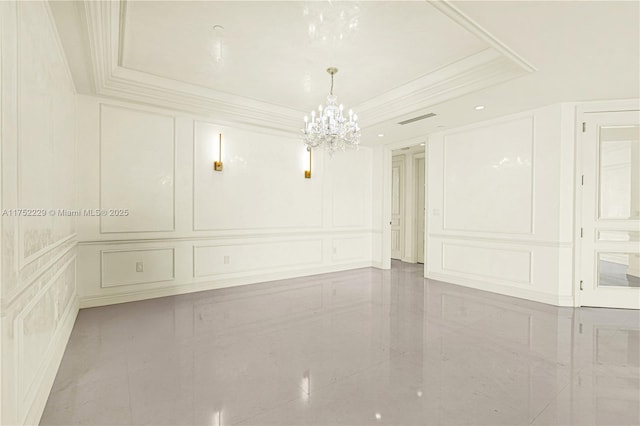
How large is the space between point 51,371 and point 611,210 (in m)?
6.30

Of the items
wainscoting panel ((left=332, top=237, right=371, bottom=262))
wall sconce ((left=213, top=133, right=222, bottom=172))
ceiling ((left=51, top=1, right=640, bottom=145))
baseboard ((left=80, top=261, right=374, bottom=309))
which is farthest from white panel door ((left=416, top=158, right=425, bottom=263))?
wall sconce ((left=213, top=133, right=222, bottom=172))

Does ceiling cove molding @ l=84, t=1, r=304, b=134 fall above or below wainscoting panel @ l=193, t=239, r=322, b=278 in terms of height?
above

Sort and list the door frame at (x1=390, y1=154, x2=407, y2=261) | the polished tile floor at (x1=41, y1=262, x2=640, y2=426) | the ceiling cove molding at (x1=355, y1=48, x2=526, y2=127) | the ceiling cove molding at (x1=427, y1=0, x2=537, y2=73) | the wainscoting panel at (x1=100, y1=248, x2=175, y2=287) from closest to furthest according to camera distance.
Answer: the polished tile floor at (x1=41, y1=262, x2=640, y2=426) < the ceiling cove molding at (x1=427, y1=0, x2=537, y2=73) < the ceiling cove molding at (x1=355, y1=48, x2=526, y2=127) < the wainscoting panel at (x1=100, y1=248, x2=175, y2=287) < the door frame at (x1=390, y1=154, x2=407, y2=261)

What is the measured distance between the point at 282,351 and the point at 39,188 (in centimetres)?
223

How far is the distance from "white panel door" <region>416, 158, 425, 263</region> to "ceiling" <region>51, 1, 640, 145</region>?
10.1 feet

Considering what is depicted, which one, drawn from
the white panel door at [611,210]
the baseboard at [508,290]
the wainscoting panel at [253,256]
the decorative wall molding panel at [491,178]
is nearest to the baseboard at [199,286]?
the wainscoting panel at [253,256]

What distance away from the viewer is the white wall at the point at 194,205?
4254 mm

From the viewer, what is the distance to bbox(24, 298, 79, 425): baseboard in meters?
1.88

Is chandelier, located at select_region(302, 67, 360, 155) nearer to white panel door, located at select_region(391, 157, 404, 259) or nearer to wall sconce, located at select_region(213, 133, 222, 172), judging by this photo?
wall sconce, located at select_region(213, 133, 222, 172)

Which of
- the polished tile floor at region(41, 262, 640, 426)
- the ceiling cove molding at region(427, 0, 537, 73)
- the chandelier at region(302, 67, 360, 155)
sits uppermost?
the ceiling cove molding at region(427, 0, 537, 73)

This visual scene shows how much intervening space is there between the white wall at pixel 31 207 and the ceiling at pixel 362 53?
646mm

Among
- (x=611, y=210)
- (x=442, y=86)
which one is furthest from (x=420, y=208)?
(x=442, y=86)

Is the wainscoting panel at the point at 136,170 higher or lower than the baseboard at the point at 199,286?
higher

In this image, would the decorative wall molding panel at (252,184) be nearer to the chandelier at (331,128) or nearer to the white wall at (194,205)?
the white wall at (194,205)
